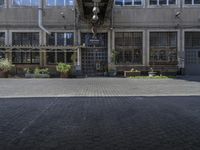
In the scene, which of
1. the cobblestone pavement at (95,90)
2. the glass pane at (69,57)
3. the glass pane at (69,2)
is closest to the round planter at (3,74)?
the glass pane at (69,57)

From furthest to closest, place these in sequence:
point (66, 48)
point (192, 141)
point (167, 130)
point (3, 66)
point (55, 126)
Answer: point (66, 48)
point (3, 66)
point (55, 126)
point (167, 130)
point (192, 141)

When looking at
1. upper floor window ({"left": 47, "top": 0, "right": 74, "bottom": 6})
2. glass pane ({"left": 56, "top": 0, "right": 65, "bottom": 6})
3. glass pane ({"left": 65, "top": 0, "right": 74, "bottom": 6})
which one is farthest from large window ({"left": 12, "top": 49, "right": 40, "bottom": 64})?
glass pane ({"left": 65, "top": 0, "right": 74, "bottom": 6})

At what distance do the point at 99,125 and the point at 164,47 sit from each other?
27380 mm

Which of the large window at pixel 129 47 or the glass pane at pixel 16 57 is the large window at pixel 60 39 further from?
the large window at pixel 129 47

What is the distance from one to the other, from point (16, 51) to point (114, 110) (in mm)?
25172

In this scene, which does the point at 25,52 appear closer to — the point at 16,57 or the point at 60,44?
the point at 16,57

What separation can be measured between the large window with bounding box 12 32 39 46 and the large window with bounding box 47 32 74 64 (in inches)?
48.7

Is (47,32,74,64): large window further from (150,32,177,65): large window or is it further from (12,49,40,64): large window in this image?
(150,32,177,65): large window

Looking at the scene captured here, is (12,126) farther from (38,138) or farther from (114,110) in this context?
(114,110)

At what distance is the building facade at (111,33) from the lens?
113 ft

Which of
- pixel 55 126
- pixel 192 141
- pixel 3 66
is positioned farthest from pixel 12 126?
pixel 3 66

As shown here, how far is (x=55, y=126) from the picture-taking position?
8.34 metres

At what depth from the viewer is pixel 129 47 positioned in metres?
34.8

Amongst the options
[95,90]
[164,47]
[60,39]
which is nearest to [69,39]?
[60,39]
